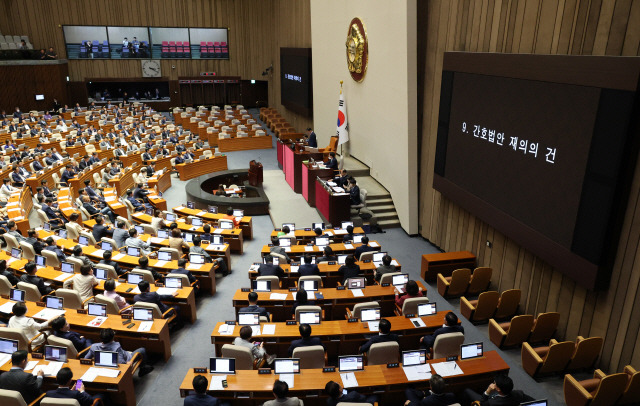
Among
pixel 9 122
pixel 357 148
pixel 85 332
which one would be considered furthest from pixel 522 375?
pixel 9 122

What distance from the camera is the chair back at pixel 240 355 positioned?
6095 millimetres

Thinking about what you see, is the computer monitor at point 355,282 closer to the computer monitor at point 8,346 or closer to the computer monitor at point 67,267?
the computer monitor at point 8,346

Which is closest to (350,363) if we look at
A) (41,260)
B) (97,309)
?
(97,309)

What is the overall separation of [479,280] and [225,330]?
5.24 m

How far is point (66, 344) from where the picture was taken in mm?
6281

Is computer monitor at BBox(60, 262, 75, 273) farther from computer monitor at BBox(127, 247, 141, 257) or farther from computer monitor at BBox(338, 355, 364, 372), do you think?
computer monitor at BBox(338, 355, 364, 372)

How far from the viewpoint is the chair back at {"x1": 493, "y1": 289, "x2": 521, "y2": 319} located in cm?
838

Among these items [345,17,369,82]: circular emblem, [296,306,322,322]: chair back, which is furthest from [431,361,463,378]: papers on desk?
[345,17,369,82]: circular emblem

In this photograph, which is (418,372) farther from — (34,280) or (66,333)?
(34,280)

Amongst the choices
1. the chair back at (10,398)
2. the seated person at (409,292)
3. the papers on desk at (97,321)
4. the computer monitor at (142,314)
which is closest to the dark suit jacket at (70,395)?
the chair back at (10,398)

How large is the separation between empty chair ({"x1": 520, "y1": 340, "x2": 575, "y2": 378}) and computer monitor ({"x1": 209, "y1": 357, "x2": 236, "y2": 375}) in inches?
172

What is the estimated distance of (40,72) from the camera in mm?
27516

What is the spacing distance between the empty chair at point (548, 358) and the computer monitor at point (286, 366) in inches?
142

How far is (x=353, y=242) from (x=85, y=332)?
19.6ft
